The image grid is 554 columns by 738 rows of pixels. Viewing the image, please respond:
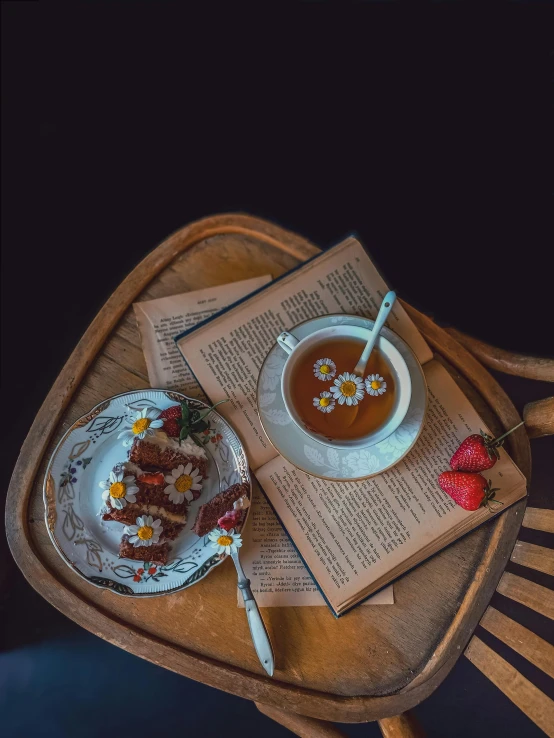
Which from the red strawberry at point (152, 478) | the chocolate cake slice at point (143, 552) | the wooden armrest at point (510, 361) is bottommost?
the wooden armrest at point (510, 361)

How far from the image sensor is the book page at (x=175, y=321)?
46.7 inches

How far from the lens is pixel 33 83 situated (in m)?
2.01

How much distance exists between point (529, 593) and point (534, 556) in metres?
0.07

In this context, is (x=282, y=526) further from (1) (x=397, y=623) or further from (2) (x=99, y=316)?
(2) (x=99, y=316)

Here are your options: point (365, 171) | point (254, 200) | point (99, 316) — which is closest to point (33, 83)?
point (254, 200)

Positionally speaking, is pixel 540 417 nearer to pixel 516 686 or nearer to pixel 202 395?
pixel 516 686

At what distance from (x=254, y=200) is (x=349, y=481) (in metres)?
1.08

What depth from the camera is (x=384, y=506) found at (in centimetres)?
113

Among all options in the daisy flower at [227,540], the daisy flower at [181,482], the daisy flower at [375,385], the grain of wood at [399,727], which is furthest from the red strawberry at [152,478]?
the grain of wood at [399,727]

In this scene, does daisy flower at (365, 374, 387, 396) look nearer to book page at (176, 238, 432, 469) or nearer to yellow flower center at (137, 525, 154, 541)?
book page at (176, 238, 432, 469)

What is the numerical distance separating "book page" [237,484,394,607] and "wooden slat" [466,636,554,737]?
0.18 meters

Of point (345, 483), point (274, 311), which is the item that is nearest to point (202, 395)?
point (274, 311)

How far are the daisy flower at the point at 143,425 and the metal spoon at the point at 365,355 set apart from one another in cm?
32

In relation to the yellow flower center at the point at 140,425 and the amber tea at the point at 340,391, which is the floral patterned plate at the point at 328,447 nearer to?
the amber tea at the point at 340,391
